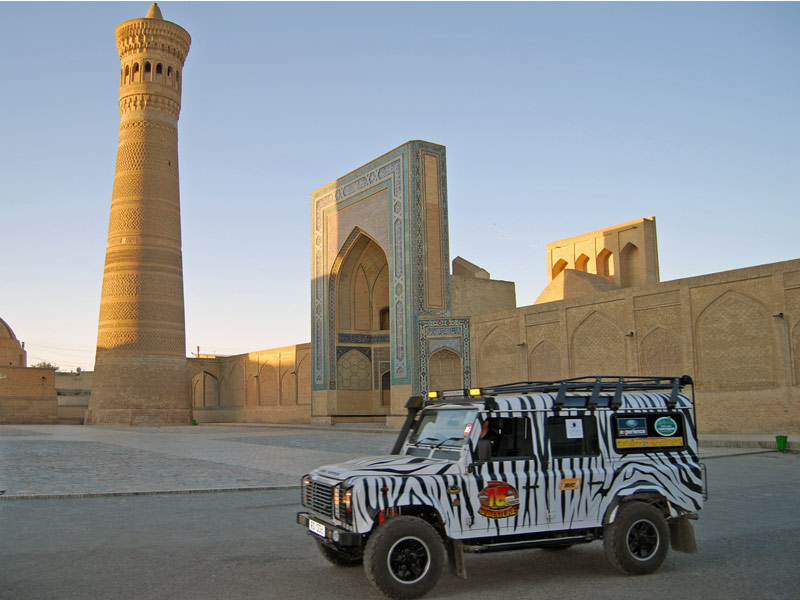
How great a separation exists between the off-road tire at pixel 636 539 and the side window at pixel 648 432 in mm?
381

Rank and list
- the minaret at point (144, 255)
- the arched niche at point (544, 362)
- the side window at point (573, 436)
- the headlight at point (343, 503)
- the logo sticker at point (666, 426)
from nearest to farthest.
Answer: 1. the headlight at point (343, 503)
2. the side window at point (573, 436)
3. the logo sticker at point (666, 426)
4. the arched niche at point (544, 362)
5. the minaret at point (144, 255)

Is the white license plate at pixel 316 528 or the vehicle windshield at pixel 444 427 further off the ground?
the vehicle windshield at pixel 444 427

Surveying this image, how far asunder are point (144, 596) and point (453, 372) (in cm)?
2106

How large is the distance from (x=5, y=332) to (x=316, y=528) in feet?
Answer: 150

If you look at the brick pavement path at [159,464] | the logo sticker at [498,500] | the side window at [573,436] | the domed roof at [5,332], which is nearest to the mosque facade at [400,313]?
the brick pavement path at [159,464]

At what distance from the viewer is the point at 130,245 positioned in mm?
31297

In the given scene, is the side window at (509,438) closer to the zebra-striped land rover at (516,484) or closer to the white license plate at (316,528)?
the zebra-striped land rover at (516,484)

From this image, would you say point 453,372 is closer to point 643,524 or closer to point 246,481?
point 246,481

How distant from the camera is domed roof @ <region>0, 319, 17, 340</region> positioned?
4438cm

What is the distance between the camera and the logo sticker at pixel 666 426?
517 centimetres

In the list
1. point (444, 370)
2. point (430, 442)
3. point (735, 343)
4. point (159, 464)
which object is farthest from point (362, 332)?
point (430, 442)

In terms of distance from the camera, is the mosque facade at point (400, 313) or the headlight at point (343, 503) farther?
the mosque facade at point (400, 313)

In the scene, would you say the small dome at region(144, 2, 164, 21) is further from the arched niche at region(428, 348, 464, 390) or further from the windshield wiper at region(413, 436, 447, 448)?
the windshield wiper at region(413, 436, 447, 448)

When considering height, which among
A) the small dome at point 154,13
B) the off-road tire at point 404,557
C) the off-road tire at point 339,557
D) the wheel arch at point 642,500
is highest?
the small dome at point 154,13
